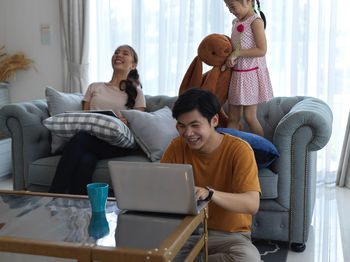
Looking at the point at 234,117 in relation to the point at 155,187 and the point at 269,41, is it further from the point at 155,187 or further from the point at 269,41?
the point at 155,187

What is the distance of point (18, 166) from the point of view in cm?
301

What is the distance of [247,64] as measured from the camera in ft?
9.27

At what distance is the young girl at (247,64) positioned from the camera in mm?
2764

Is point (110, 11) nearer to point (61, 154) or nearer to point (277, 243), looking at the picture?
point (61, 154)

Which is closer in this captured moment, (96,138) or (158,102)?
(96,138)

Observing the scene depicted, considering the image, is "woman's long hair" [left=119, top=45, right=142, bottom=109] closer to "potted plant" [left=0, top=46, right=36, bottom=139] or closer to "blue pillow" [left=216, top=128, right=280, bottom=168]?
"blue pillow" [left=216, top=128, right=280, bottom=168]

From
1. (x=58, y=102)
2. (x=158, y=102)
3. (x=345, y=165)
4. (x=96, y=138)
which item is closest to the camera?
(x=96, y=138)

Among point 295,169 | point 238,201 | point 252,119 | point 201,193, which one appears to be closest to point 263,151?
point 295,169

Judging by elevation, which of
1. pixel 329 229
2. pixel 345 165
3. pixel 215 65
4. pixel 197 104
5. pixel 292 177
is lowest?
pixel 329 229

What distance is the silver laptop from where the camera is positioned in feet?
4.61

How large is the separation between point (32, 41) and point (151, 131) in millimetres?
2189

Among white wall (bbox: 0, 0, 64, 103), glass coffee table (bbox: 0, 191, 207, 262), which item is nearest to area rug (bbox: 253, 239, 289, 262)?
glass coffee table (bbox: 0, 191, 207, 262)

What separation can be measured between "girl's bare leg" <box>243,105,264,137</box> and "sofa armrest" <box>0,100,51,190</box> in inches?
52.0

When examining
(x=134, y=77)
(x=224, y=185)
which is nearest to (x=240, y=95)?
(x=134, y=77)
